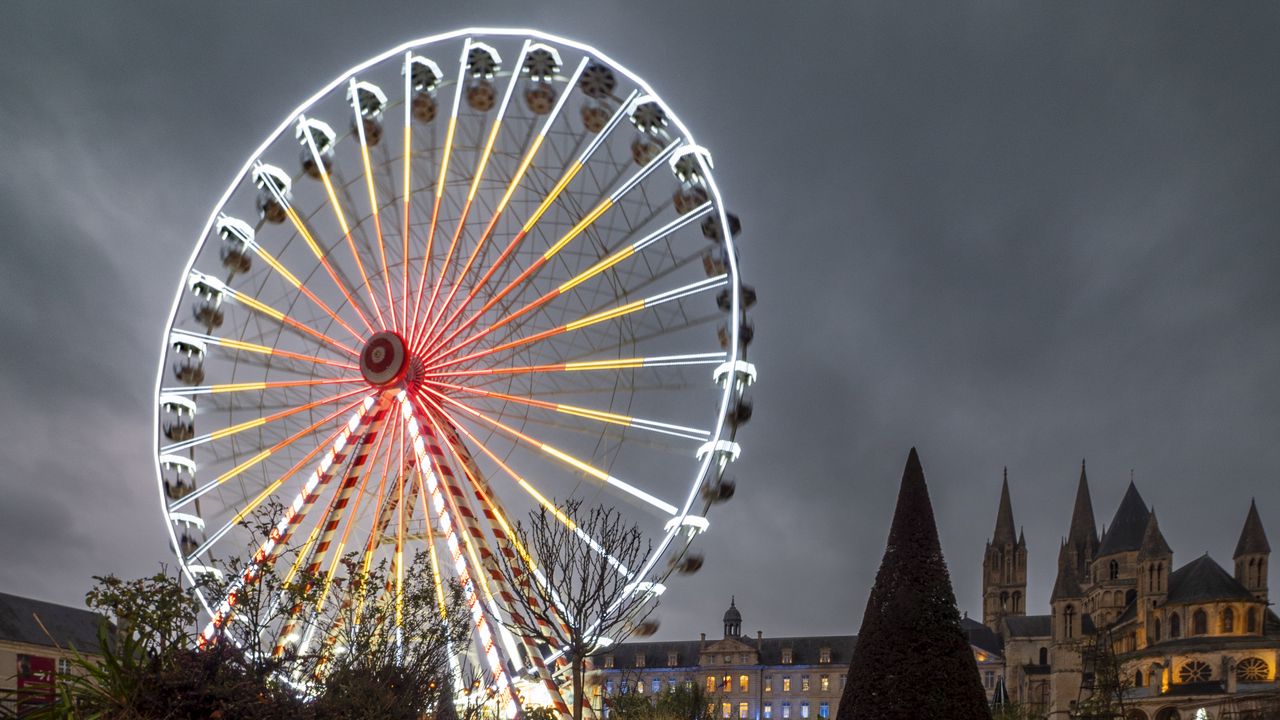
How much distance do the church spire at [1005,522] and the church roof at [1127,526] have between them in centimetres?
1957

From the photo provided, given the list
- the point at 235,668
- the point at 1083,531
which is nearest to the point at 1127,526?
the point at 1083,531

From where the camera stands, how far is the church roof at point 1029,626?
99062mm

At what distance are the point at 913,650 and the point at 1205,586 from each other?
216ft

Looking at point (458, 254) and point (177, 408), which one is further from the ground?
point (458, 254)

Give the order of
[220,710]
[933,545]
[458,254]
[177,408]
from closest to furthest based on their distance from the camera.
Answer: [220,710] < [933,545] < [458,254] < [177,408]

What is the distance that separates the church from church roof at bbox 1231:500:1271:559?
0.24 feet

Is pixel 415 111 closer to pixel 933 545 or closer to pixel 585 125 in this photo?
pixel 585 125

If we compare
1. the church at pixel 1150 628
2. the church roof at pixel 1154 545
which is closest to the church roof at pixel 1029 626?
the church at pixel 1150 628

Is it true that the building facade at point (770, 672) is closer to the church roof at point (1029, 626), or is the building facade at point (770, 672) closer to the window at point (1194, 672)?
the church roof at point (1029, 626)

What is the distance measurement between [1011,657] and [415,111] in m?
86.8

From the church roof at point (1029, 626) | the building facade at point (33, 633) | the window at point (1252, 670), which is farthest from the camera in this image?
the church roof at point (1029, 626)

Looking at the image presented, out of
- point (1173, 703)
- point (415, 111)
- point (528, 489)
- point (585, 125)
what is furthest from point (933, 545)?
point (1173, 703)

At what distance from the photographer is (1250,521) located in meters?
79.1

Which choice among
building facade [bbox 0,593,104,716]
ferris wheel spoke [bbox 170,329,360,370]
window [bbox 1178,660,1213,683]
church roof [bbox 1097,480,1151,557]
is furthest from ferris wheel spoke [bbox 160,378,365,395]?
church roof [bbox 1097,480,1151,557]
